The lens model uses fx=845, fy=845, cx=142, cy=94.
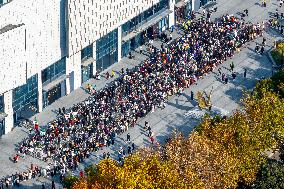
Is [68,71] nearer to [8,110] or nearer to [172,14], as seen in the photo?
[8,110]

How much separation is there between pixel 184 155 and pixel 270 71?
38.5 meters

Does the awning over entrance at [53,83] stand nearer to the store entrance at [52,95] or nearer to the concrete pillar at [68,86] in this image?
the store entrance at [52,95]

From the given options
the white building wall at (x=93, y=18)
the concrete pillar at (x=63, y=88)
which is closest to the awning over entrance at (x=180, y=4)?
the white building wall at (x=93, y=18)

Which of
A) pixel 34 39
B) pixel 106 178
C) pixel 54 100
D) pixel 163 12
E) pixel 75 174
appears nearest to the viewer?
pixel 106 178

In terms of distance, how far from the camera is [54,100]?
→ 109000 mm

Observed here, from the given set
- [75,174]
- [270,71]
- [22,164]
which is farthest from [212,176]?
[270,71]

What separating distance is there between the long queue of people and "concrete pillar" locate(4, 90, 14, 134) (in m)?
3.54

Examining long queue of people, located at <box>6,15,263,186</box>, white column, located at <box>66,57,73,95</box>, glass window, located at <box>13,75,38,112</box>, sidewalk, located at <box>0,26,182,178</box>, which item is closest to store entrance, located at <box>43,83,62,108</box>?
sidewalk, located at <box>0,26,182,178</box>

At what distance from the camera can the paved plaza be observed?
320 feet

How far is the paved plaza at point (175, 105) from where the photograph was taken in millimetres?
97500

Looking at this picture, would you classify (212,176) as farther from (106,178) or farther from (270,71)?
(270,71)

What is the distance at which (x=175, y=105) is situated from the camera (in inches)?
4279

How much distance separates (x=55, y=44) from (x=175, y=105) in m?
17.2

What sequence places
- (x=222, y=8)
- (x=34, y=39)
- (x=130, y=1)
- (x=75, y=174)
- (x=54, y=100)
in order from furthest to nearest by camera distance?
(x=222, y=8)
(x=130, y=1)
(x=54, y=100)
(x=34, y=39)
(x=75, y=174)
